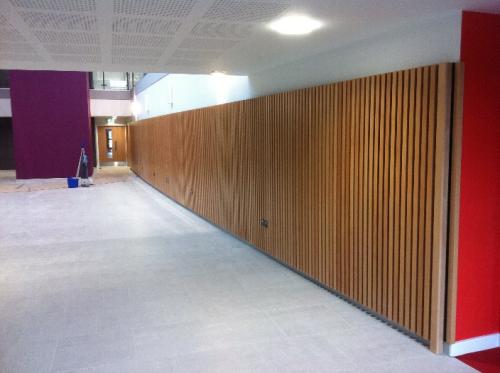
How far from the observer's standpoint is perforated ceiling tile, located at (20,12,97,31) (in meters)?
3.53

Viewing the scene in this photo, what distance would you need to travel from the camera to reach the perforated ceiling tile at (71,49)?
15.1 feet

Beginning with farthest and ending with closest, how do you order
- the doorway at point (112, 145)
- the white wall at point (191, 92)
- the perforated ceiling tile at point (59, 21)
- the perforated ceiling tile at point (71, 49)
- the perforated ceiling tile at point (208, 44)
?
the doorway at point (112, 145)
the white wall at point (191, 92)
the perforated ceiling tile at point (71, 49)
the perforated ceiling tile at point (208, 44)
the perforated ceiling tile at point (59, 21)

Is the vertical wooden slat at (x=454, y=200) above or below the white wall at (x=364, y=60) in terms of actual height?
below

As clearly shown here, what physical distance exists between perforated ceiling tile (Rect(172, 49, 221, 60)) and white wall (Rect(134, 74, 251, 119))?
1.95 meters

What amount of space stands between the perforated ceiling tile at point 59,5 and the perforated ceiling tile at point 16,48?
1368mm

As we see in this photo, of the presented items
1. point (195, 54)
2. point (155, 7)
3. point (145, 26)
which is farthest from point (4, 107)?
point (155, 7)

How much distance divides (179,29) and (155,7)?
629 millimetres

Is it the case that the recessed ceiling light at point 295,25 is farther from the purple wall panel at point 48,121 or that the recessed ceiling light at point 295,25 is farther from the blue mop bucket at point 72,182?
the purple wall panel at point 48,121

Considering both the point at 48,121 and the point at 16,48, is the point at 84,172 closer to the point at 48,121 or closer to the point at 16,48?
the point at 48,121

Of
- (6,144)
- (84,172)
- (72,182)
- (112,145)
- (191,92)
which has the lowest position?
(72,182)

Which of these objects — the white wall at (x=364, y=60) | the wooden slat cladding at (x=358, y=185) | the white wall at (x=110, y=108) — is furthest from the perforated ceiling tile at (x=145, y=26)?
the white wall at (x=110, y=108)

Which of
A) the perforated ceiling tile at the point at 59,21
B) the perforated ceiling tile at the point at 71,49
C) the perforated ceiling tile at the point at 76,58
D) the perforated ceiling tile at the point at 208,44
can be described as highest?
the perforated ceiling tile at the point at 59,21

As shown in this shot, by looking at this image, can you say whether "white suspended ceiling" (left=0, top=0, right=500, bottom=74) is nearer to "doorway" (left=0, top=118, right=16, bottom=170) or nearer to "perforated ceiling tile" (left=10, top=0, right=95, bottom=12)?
"perforated ceiling tile" (left=10, top=0, right=95, bottom=12)

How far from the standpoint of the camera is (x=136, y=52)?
195 inches
